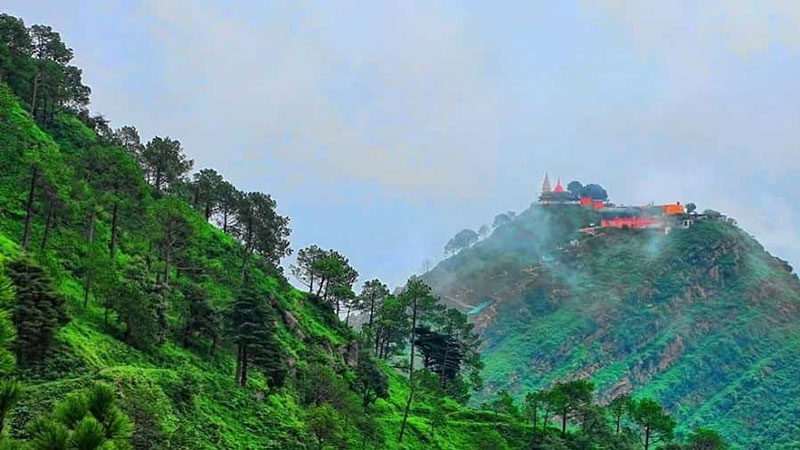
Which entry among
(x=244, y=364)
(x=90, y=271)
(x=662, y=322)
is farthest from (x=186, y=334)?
(x=662, y=322)

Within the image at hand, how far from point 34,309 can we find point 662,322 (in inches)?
5757

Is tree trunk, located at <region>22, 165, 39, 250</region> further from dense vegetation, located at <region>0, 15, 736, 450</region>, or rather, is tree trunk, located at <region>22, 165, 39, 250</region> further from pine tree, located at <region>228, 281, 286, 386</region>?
pine tree, located at <region>228, 281, 286, 386</region>

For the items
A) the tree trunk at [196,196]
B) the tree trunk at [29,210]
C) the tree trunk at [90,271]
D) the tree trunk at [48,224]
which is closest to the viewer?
the tree trunk at [90,271]

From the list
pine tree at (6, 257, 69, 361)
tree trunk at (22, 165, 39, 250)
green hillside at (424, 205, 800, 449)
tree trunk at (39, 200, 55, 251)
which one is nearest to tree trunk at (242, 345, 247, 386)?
pine tree at (6, 257, 69, 361)

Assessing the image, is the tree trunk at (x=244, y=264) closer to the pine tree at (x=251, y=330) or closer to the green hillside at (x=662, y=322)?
the pine tree at (x=251, y=330)

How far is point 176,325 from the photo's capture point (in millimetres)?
60000

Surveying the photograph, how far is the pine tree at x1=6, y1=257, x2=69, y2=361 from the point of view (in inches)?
1604

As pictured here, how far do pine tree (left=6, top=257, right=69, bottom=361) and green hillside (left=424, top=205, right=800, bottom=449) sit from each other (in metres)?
113

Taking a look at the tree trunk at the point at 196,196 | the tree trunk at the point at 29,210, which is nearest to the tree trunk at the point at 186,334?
the tree trunk at the point at 29,210

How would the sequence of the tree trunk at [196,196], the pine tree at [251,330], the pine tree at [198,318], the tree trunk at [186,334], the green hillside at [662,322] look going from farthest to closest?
1. the green hillside at [662,322]
2. the tree trunk at [196,196]
3. the pine tree at [198,318]
4. the tree trunk at [186,334]
5. the pine tree at [251,330]

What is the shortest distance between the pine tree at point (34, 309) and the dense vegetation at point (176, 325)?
0.31 feet

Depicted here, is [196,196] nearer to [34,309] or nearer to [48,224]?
[48,224]

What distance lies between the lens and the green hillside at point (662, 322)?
459 feet

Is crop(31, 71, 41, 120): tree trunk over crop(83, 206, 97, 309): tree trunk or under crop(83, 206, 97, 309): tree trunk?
over
